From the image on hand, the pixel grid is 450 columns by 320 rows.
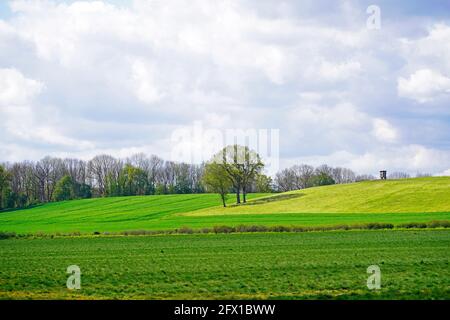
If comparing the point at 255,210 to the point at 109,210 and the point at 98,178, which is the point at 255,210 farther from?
the point at 98,178

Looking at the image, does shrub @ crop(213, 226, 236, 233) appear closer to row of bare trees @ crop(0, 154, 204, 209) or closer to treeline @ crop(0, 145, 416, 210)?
treeline @ crop(0, 145, 416, 210)

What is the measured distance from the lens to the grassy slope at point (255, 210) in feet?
244

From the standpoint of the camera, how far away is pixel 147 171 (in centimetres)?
17312

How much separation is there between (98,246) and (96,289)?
24368 mm

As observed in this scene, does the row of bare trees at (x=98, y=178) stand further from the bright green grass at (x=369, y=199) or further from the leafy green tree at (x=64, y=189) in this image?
the bright green grass at (x=369, y=199)

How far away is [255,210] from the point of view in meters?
96.3

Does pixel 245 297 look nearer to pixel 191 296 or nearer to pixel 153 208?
pixel 191 296

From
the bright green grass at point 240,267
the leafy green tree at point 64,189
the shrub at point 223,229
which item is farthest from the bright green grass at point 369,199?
the leafy green tree at point 64,189

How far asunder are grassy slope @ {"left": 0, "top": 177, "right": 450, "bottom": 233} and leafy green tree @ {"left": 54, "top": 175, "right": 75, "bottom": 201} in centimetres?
1667

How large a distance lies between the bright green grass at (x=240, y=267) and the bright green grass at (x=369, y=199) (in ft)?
109

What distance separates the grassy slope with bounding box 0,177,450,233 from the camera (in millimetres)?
74438

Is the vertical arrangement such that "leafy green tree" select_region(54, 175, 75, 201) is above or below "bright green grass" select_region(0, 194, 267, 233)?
above

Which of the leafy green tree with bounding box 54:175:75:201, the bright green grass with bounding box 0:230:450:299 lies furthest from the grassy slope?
the bright green grass with bounding box 0:230:450:299
